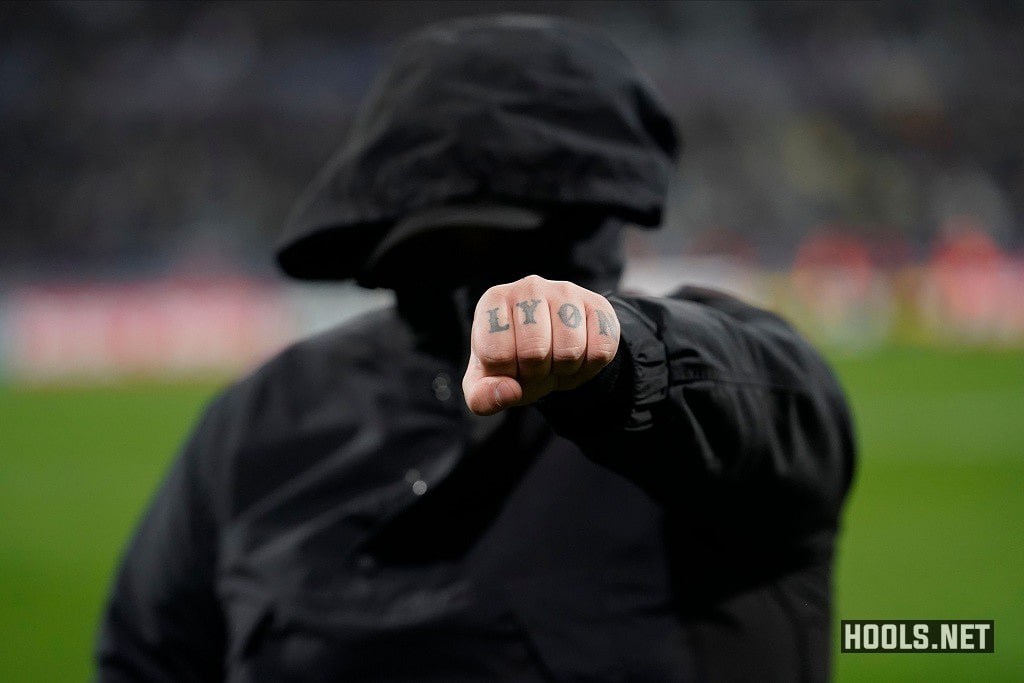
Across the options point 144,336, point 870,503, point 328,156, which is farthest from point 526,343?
point 328,156

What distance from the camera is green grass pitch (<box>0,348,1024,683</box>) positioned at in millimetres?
3691

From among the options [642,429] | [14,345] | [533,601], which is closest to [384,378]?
[533,601]

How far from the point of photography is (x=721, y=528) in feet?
3.40

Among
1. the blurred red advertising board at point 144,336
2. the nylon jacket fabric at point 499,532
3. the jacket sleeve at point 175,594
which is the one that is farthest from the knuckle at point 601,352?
the blurred red advertising board at point 144,336

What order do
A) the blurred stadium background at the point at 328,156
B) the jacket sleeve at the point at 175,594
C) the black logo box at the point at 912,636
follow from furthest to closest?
the blurred stadium background at the point at 328,156 < the black logo box at the point at 912,636 < the jacket sleeve at the point at 175,594

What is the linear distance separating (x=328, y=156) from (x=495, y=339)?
11277 mm

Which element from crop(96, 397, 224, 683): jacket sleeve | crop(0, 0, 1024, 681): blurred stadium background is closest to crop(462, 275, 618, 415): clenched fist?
crop(96, 397, 224, 683): jacket sleeve

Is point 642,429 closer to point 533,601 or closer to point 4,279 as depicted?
point 533,601

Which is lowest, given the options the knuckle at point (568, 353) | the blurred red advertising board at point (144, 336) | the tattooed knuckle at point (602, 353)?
the blurred red advertising board at point (144, 336)

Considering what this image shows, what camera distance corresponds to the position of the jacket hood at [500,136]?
43.4 inches

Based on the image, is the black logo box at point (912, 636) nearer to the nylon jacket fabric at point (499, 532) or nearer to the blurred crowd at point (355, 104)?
the nylon jacket fabric at point (499, 532)

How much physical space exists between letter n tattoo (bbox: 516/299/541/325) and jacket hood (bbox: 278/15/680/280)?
17.1 inches

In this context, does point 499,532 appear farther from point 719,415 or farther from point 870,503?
point 870,503

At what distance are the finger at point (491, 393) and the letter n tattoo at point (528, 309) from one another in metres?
0.03
